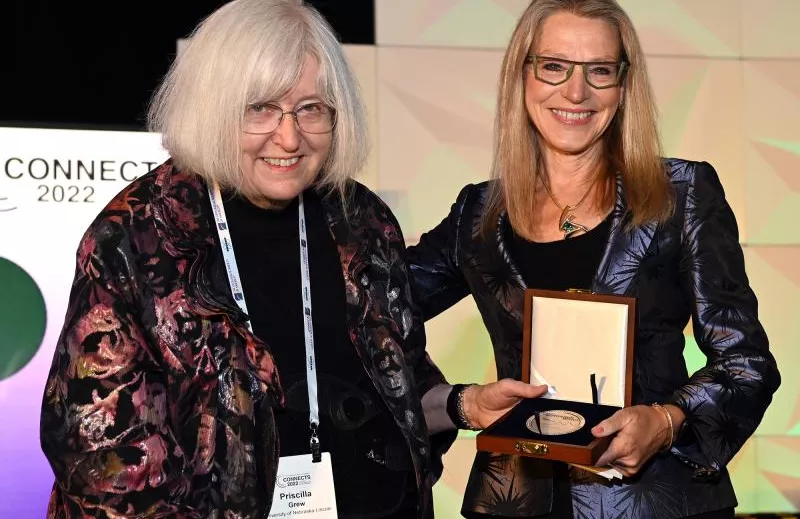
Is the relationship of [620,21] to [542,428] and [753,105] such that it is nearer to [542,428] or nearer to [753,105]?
[542,428]

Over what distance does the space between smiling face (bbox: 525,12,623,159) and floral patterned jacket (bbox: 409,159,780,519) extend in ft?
0.55

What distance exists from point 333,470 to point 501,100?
1.06 metres

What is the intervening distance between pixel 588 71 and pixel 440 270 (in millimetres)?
629

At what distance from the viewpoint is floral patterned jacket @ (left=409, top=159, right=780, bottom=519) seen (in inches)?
88.0

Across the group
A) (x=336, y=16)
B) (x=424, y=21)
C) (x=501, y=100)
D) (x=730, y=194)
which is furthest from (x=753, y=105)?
(x=501, y=100)

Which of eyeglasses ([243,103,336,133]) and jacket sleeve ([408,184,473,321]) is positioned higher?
eyeglasses ([243,103,336,133])

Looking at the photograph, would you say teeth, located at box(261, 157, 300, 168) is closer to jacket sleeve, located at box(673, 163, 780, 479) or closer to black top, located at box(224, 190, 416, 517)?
black top, located at box(224, 190, 416, 517)

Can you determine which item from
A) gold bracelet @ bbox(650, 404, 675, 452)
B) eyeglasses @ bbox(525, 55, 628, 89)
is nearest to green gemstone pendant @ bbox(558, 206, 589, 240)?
eyeglasses @ bbox(525, 55, 628, 89)

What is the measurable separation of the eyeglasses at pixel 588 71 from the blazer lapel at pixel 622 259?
361 mm

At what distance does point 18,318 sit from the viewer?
3623 millimetres

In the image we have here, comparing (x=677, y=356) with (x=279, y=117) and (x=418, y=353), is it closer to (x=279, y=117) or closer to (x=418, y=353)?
(x=418, y=353)

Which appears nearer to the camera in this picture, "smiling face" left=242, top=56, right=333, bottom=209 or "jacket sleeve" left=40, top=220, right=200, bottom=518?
"jacket sleeve" left=40, top=220, right=200, bottom=518

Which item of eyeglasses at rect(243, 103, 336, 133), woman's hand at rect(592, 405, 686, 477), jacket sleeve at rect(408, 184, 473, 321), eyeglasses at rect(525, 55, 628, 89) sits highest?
eyeglasses at rect(525, 55, 628, 89)

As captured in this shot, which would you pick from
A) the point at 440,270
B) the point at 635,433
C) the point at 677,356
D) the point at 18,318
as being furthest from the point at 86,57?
the point at 635,433
